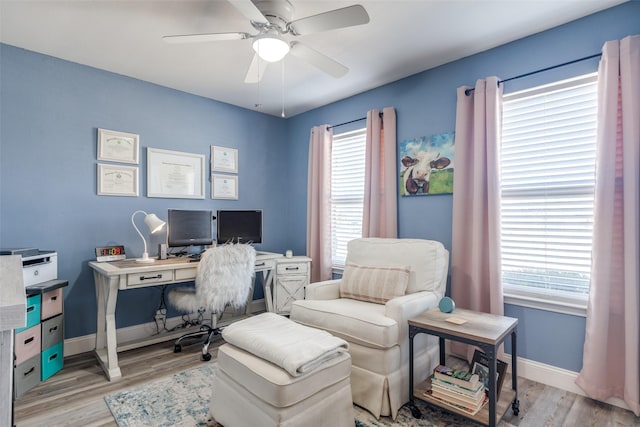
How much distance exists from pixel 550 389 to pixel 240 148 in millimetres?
3648

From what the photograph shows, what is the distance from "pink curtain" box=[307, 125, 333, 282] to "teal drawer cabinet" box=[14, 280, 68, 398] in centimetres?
236

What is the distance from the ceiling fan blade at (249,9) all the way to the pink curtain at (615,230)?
2.15 meters

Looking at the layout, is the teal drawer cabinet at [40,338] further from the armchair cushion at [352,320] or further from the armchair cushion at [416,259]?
the armchair cushion at [416,259]

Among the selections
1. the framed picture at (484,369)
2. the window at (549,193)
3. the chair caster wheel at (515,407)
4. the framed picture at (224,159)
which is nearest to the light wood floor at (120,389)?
the chair caster wheel at (515,407)

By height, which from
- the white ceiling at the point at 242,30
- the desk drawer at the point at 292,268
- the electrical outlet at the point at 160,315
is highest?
the white ceiling at the point at 242,30

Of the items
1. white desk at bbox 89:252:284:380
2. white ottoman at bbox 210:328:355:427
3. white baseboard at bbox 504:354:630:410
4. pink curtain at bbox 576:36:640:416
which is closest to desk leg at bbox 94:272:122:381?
white desk at bbox 89:252:284:380

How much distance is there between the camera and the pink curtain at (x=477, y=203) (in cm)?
250

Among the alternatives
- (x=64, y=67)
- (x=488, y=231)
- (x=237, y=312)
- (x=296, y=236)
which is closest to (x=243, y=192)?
(x=296, y=236)

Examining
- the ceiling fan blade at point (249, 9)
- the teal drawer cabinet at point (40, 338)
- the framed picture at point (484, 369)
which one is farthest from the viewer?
the teal drawer cabinet at point (40, 338)

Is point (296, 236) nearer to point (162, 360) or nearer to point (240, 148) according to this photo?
point (240, 148)

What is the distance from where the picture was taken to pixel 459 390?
1835mm

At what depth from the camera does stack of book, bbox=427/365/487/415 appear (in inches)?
70.4

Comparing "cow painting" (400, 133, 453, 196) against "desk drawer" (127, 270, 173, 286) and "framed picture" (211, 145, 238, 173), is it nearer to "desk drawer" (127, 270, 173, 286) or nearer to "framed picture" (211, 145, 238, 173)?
"framed picture" (211, 145, 238, 173)

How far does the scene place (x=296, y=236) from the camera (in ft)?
14.2
